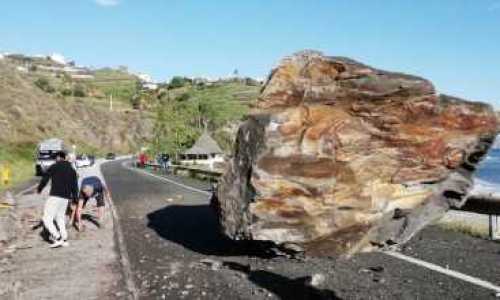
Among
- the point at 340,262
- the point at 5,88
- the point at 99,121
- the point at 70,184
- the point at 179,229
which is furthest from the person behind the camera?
the point at 99,121

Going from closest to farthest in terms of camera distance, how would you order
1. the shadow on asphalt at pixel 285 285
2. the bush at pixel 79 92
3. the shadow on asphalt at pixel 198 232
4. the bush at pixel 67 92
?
the shadow on asphalt at pixel 285 285 < the shadow on asphalt at pixel 198 232 < the bush at pixel 67 92 < the bush at pixel 79 92

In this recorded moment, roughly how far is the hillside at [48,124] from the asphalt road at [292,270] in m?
36.9

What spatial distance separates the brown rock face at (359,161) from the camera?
9805 millimetres

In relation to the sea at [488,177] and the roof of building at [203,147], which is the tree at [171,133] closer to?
the roof of building at [203,147]

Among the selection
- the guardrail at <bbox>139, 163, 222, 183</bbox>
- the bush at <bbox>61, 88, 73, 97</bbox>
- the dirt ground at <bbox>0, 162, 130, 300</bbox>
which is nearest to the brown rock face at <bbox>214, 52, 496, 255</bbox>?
the dirt ground at <bbox>0, 162, 130, 300</bbox>

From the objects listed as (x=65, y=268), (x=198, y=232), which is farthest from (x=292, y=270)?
(x=198, y=232)

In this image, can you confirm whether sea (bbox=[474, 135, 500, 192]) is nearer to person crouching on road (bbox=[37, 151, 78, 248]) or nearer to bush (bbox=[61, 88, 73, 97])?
person crouching on road (bbox=[37, 151, 78, 248])

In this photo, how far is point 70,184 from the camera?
43.6 ft

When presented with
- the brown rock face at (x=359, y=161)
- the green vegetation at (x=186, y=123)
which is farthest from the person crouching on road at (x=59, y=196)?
the green vegetation at (x=186, y=123)

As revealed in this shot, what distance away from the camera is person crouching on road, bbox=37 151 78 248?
13.0 m

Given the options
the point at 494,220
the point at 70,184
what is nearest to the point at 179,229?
the point at 70,184

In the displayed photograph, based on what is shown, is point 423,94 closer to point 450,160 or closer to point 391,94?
point 391,94

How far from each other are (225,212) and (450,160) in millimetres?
3757

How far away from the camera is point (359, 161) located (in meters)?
9.97
